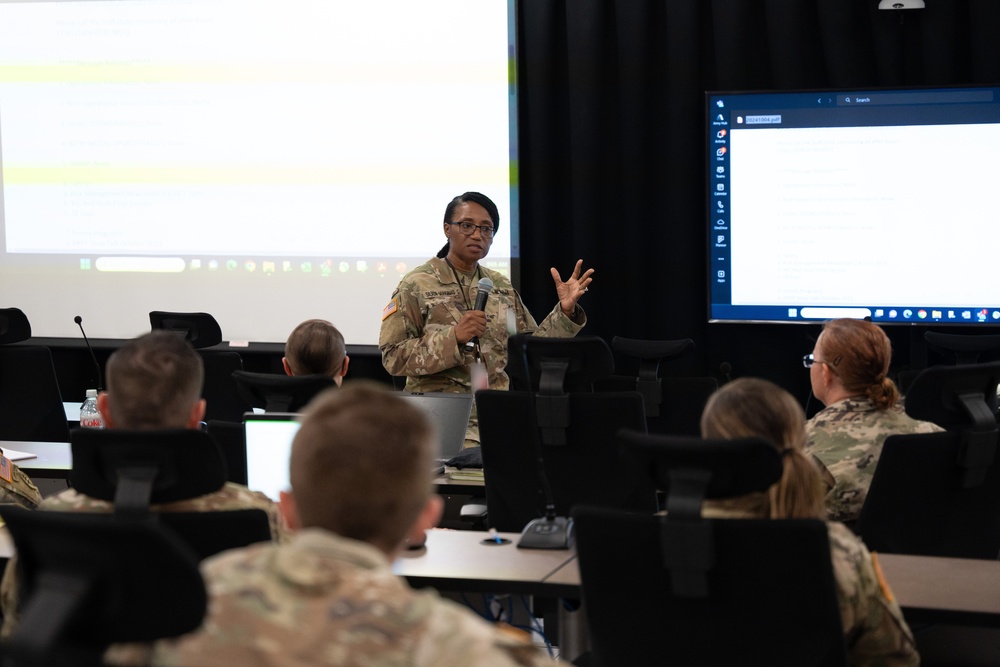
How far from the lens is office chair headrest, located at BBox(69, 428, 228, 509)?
192cm

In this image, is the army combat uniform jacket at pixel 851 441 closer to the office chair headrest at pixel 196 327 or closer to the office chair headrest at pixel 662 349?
the office chair headrest at pixel 662 349

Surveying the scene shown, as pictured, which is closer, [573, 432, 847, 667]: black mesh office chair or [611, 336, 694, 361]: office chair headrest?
[573, 432, 847, 667]: black mesh office chair

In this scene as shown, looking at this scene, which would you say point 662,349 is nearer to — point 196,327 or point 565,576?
point 565,576

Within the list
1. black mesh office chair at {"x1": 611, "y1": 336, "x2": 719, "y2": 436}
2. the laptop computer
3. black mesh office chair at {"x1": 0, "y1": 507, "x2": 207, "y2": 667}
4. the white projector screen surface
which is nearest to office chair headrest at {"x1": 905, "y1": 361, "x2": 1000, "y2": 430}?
black mesh office chair at {"x1": 611, "y1": 336, "x2": 719, "y2": 436}

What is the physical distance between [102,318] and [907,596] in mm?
5333

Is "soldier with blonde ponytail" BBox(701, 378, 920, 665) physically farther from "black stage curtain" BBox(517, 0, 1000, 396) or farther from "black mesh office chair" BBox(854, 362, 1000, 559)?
"black stage curtain" BBox(517, 0, 1000, 396)

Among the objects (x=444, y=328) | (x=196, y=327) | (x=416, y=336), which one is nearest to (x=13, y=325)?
(x=196, y=327)

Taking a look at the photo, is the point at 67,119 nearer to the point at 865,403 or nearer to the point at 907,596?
the point at 865,403

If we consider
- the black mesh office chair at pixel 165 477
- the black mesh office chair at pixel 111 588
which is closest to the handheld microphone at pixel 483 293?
the black mesh office chair at pixel 165 477

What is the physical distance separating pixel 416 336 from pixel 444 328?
18 centimetres

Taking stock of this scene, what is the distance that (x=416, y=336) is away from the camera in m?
4.58

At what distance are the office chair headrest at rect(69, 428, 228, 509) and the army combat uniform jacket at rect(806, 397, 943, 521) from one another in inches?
63.6

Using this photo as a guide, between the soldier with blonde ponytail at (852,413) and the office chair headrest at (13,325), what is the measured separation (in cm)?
336

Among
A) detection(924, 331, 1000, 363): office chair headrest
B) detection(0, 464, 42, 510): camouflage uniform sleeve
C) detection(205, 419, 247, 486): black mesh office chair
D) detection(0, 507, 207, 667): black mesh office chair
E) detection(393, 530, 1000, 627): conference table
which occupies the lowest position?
detection(393, 530, 1000, 627): conference table
